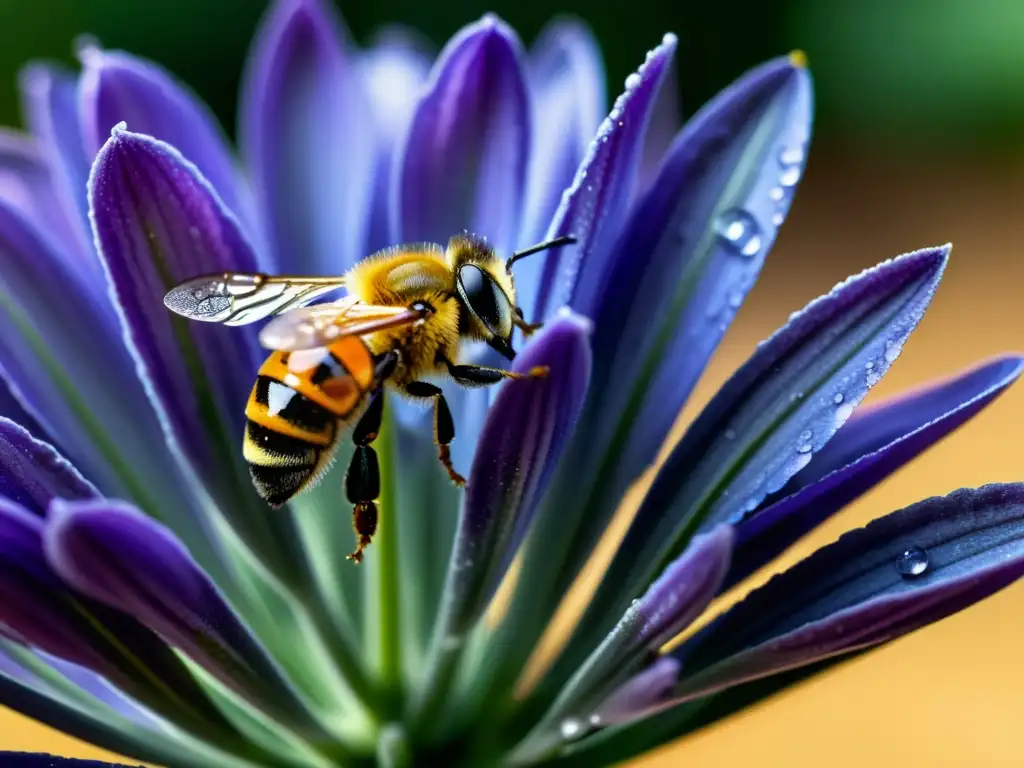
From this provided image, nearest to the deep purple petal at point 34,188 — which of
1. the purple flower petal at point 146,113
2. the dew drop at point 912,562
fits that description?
the purple flower petal at point 146,113

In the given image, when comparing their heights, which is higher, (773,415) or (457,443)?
(457,443)

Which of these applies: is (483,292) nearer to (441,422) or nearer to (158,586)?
(441,422)

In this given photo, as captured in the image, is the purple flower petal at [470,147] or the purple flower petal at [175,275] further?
the purple flower petal at [470,147]

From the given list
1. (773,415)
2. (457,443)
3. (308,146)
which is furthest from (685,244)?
(308,146)

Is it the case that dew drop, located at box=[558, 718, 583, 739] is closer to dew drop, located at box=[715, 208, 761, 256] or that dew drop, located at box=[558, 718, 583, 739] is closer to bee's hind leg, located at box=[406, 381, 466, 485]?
bee's hind leg, located at box=[406, 381, 466, 485]

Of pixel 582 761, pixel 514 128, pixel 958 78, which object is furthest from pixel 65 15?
pixel 582 761

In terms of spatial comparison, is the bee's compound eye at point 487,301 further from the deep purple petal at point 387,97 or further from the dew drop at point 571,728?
the dew drop at point 571,728
